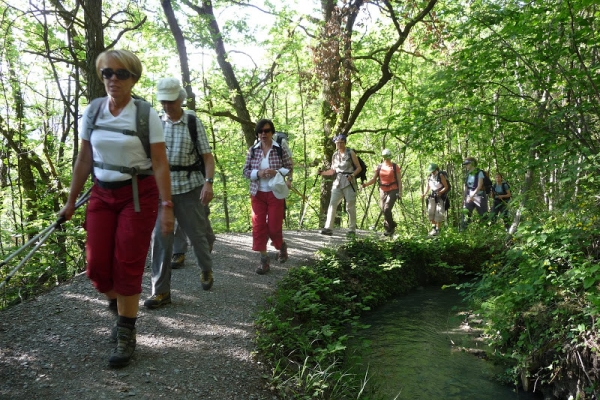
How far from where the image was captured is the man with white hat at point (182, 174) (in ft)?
15.1

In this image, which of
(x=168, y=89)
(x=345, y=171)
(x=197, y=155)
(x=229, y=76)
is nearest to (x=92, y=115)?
(x=168, y=89)

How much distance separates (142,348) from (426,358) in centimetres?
358

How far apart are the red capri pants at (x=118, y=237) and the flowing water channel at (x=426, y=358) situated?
271 centimetres

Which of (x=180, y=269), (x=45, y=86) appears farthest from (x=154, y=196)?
(x=45, y=86)

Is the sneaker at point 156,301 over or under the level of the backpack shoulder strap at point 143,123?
under

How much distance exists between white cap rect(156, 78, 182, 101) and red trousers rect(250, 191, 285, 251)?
6.70 feet

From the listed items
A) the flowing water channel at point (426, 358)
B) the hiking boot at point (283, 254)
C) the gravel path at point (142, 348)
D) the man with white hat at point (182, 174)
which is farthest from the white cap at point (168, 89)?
the flowing water channel at point (426, 358)

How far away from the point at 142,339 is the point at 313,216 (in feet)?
46.8

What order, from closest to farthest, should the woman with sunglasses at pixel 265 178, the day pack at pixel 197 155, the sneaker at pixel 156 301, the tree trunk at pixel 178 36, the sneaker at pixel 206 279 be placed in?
the sneaker at pixel 156 301 → the day pack at pixel 197 155 → the sneaker at pixel 206 279 → the woman with sunglasses at pixel 265 178 → the tree trunk at pixel 178 36

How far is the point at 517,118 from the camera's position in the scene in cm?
620

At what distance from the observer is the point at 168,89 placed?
4.55m

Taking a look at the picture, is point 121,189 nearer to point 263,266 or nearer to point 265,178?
point 265,178

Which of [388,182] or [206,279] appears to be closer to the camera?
[206,279]

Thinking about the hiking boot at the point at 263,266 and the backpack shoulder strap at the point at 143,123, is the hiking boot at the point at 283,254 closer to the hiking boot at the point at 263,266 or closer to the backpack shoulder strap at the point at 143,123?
the hiking boot at the point at 263,266
